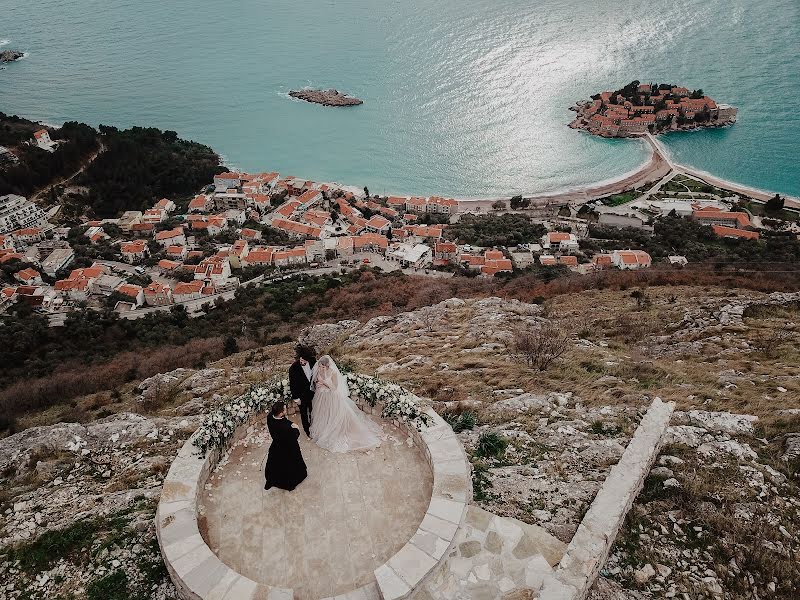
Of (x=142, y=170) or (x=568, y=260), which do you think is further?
(x=142, y=170)

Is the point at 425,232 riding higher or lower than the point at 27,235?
lower

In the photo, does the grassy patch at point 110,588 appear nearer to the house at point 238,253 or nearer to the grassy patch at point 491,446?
the grassy patch at point 491,446

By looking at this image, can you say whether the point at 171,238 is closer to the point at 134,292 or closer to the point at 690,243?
the point at 134,292

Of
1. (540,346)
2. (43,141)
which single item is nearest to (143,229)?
(43,141)

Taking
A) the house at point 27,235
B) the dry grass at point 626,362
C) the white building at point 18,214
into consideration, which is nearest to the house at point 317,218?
the house at point 27,235

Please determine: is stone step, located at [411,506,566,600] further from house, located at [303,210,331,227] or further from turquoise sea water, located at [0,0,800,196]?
turquoise sea water, located at [0,0,800,196]

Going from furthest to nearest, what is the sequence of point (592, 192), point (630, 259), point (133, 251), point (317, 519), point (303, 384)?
point (592, 192), point (133, 251), point (630, 259), point (303, 384), point (317, 519)
